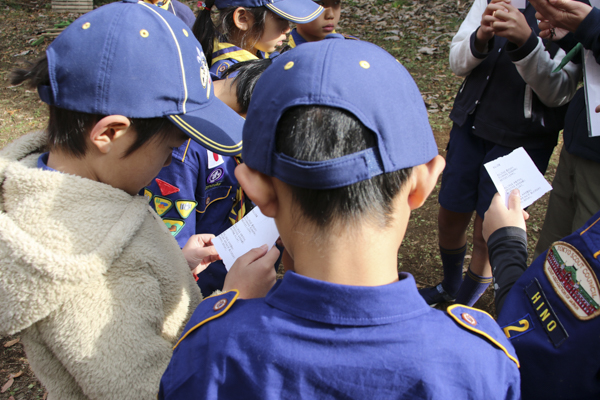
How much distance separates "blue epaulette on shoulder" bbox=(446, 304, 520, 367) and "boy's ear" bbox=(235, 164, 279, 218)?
1.58ft

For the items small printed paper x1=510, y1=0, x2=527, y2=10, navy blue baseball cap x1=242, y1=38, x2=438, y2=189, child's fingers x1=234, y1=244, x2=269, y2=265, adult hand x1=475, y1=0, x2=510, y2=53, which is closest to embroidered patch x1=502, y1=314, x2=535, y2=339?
navy blue baseball cap x1=242, y1=38, x2=438, y2=189

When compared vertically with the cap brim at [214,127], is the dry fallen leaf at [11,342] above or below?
below

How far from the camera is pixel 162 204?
184 centimetres

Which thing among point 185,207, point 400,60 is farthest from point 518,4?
point 400,60

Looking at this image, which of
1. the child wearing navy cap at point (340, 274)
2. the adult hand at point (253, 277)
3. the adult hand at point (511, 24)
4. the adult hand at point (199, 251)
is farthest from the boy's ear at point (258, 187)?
the adult hand at point (511, 24)

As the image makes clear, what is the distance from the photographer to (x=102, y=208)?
1.12 meters

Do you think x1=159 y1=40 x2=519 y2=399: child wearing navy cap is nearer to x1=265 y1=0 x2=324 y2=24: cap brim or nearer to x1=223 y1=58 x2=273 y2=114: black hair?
x1=223 y1=58 x2=273 y2=114: black hair

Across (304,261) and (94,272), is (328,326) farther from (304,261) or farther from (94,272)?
(94,272)

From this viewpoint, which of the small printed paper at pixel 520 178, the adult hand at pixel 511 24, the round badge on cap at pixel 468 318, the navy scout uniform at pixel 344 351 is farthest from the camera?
the adult hand at pixel 511 24

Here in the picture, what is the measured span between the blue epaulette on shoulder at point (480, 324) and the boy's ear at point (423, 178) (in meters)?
0.26

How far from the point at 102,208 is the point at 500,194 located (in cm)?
148

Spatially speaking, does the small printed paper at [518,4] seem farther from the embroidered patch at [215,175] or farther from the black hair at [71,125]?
the black hair at [71,125]

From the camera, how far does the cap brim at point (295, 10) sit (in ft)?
8.78

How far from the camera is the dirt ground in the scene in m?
3.20
